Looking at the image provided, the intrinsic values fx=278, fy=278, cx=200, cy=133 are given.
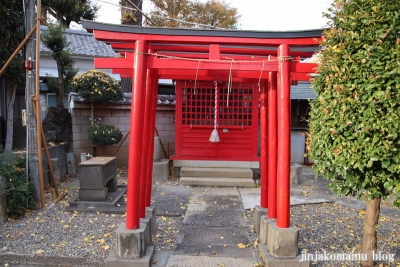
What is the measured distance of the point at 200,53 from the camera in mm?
4406

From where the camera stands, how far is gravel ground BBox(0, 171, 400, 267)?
3797 millimetres

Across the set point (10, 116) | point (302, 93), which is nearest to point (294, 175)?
point (302, 93)

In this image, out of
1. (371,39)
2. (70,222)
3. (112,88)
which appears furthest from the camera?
(112,88)

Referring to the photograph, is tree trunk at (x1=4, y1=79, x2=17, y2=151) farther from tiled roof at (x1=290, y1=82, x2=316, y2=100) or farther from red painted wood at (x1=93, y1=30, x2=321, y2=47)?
tiled roof at (x1=290, y1=82, x2=316, y2=100)

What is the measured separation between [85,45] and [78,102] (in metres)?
6.38

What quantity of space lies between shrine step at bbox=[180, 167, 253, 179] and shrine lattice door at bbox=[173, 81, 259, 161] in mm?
415

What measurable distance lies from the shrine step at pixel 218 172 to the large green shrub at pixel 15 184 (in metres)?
3.72

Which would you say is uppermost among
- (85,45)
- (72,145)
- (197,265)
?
(85,45)

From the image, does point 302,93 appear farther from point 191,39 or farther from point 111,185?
point 191,39

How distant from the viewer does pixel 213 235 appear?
4371mm

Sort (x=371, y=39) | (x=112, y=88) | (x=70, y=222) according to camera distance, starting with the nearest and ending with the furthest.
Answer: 1. (x=371, y=39)
2. (x=70, y=222)
3. (x=112, y=88)

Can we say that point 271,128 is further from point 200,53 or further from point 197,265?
point 197,265

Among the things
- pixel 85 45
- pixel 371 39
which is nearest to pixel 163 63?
pixel 371 39

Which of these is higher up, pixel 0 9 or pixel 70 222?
pixel 0 9
